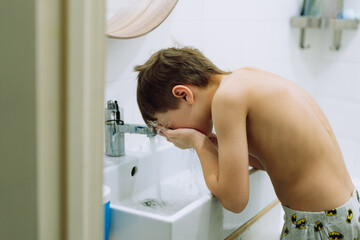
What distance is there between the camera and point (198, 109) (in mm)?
1215

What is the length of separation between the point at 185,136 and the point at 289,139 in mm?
252

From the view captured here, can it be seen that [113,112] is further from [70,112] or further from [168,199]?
[70,112]

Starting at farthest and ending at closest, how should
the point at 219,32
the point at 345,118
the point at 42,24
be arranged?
the point at 345,118 → the point at 219,32 → the point at 42,24

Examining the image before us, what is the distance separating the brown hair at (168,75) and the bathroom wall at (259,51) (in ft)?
0.57

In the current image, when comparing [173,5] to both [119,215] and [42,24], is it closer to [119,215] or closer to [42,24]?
[119,215]

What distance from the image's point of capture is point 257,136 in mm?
1163

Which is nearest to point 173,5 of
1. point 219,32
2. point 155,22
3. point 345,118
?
point 155,22

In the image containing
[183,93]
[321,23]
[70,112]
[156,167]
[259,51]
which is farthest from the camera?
[321,23]

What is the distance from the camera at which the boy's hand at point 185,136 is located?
3.88 ft

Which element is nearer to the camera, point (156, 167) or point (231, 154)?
point (231, 154)

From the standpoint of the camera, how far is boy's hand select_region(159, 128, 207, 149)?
1184 millimetres

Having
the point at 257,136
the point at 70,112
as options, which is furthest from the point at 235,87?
the point at 70,112

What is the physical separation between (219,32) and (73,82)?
1451 mm

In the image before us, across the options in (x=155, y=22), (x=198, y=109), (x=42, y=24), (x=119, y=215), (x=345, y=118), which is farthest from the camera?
(x=345, y=118)
